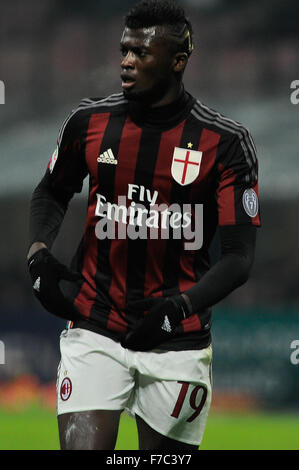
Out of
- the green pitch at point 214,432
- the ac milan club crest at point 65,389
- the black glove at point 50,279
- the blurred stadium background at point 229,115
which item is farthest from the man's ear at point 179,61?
the blurred stadium background at point 229,115

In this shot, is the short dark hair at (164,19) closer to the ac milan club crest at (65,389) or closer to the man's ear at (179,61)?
the man's ear at (179,61)

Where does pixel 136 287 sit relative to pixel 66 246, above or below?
above

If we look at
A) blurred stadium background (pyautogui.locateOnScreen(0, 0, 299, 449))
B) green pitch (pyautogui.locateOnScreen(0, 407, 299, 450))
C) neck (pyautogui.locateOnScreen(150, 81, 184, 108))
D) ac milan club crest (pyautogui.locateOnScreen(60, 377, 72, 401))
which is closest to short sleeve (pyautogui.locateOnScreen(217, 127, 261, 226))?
neck (pyautogui.locateOnScreen(150, 81, 184, 108))

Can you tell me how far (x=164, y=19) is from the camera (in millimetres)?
3105

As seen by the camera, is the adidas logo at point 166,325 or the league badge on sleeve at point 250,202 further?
the league badge on sleeve at point 250,202

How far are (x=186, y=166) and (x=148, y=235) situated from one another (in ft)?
0.88

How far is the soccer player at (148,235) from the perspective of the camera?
3.10 m

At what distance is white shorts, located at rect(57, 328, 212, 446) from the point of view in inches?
122

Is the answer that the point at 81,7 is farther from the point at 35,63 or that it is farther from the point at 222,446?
the point at 222,446

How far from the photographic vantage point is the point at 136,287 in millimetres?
3207

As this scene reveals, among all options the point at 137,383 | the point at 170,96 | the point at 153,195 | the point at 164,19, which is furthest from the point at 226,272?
the point at 164,19

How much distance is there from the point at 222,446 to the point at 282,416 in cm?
111

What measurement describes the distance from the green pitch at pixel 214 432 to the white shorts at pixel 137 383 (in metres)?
2.72

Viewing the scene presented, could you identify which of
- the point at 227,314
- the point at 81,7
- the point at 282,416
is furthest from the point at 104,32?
the point at 282,416
